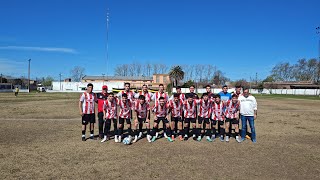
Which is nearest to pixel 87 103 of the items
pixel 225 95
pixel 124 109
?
pixel 124 109

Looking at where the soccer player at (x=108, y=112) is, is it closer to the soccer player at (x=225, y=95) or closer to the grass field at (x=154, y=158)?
the grass field at (x=154, y=158)

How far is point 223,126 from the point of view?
873 cm

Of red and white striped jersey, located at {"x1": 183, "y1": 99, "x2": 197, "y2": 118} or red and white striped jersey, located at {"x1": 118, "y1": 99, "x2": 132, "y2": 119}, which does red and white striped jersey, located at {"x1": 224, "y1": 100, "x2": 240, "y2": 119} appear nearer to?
red and white striped jersey, located at {"x1": 183, "y1": 99, "x2": 197, "y2": 118}

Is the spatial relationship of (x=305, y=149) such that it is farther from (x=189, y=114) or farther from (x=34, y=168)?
(x=34, y=168)

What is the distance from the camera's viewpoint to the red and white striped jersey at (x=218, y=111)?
8.64 metres

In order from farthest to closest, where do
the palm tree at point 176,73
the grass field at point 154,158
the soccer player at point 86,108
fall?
the palm tree at point 176,73 < the soccer player at point 86,108 < the grass field at point 154,158

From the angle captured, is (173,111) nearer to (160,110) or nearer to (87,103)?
(160,110)

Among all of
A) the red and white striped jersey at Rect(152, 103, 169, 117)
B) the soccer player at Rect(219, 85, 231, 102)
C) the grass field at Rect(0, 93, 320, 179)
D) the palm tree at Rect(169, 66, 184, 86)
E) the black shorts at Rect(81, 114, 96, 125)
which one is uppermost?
the palm tree at Rect(169, 66, 184, 86)

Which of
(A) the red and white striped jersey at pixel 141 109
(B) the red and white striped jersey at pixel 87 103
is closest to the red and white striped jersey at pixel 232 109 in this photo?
(A) the red and white striped jersey at pixel 141 109

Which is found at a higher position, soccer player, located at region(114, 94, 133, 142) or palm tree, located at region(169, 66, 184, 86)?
palm tree, located at region(169, 66, 184, 86)

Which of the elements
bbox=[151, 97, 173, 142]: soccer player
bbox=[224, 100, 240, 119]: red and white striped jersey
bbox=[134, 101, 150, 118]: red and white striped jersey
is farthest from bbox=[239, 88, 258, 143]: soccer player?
bbox=[134, 101, 150, 118]: red and white striped jersey

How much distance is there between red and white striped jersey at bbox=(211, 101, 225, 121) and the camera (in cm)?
864

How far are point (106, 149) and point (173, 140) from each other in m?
2.39

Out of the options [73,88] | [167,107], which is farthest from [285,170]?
[73,88]
